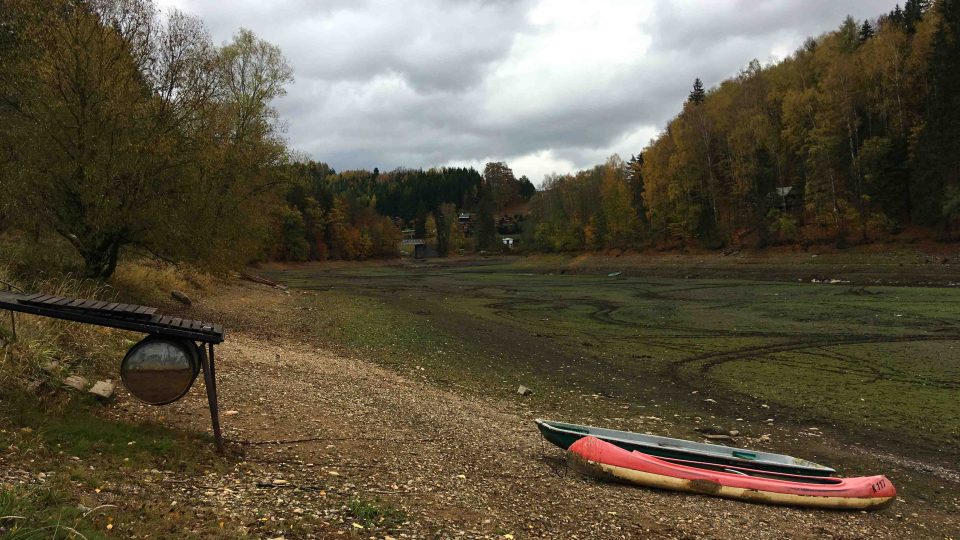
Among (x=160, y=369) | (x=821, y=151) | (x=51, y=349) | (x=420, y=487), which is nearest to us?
(x=160, y=369)

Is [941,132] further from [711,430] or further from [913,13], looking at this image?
[711,430]

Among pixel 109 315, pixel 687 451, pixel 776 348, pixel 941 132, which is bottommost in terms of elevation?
pixel 776 348

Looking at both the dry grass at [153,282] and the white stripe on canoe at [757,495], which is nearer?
the white stripe on canoe at [757,495]

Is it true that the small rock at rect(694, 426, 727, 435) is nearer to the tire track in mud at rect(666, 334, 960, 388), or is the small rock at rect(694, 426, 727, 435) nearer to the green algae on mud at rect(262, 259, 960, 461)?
the green algae on mud at rect(262, 259, 960, 461)

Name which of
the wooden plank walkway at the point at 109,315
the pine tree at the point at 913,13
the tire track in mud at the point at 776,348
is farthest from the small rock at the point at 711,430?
the pine tree at the point at 913,13

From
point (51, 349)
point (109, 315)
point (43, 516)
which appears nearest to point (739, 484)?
point (43, 516)

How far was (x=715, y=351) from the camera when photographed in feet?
71.0

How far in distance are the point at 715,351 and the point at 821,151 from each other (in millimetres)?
54972

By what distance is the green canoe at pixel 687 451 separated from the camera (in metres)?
9.09

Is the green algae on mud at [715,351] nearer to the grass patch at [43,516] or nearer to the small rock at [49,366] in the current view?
the small rock at [49,366]

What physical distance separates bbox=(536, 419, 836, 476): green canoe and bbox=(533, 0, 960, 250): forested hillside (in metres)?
54.4

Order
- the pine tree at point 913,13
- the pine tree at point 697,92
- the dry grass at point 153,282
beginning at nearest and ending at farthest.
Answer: the dry grass at point 153,282 < the pine tree at point 913,13 < the pine tree at point 697,92

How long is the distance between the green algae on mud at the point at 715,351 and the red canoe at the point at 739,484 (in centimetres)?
447

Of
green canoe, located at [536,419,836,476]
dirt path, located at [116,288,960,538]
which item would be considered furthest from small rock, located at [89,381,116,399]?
green canoe, located at [536,419,836,476]
